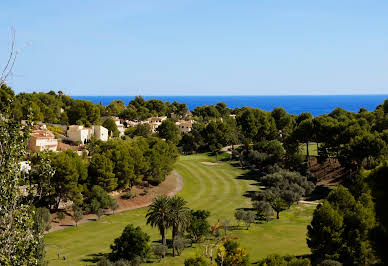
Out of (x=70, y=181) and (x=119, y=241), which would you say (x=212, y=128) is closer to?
(x=70, y=181)

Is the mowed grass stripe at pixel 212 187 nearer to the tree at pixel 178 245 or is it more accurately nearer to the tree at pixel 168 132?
the tree at pixel 178 245

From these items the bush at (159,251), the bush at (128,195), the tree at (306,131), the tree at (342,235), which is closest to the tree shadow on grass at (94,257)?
the bush at (159,251)

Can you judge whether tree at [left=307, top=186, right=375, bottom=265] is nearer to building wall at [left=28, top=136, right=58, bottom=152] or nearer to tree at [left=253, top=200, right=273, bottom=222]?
tree at [left=253, top=200, right=273, bottom=222]

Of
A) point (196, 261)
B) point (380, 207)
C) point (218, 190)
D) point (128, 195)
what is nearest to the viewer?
point (380, 207)

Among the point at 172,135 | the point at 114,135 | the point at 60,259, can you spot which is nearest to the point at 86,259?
the point at 60,259

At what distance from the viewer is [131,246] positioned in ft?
134

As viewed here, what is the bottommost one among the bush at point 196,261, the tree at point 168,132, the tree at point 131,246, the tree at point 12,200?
the tree at point 131,246

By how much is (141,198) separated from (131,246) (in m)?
33.0

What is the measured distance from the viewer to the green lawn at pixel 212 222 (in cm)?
4456

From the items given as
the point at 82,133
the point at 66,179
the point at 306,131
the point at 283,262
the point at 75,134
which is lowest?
the point at 283,262

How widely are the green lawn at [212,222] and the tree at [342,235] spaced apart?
511 cm

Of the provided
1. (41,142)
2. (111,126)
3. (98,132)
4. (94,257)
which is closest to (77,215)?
(94,257)

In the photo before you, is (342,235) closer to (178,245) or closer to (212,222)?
(178,245)

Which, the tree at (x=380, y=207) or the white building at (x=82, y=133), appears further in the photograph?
the white building at (x=82, y=133)
